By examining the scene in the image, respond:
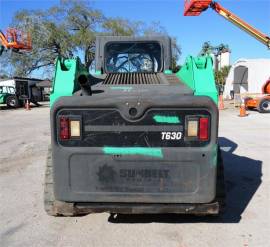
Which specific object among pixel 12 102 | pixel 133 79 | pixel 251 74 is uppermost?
pixel 133 79

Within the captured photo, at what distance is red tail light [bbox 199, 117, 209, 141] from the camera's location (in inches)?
141

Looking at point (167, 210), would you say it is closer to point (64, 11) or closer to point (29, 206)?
point (29, 206)

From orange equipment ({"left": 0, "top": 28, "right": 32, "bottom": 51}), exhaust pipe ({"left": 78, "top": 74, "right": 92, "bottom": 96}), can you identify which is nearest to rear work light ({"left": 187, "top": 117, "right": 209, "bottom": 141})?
exhaust pipe ({"left": 78, "top": 74, "right": 92, "bottom": 96})

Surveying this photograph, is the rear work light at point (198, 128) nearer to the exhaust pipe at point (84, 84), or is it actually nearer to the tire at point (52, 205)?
the exhaust pipe at point (84, 84)

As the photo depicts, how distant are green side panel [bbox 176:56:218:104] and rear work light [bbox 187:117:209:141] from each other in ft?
0.80

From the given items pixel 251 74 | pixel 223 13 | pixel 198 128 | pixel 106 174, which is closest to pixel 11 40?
pixel 223 13

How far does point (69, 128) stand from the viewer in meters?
3.65

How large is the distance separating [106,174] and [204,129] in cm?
106

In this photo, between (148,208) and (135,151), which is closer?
(135,151)

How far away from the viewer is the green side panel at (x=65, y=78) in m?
3.83

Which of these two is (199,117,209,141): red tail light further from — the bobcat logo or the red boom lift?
the red boom lift

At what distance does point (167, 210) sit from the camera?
379cm

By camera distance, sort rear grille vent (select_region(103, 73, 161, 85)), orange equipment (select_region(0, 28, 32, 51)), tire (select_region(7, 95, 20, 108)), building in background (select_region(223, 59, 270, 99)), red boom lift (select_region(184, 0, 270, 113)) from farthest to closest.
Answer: building in background (select_region(223, 59, 270, 99)) < tire (select_region(7, 95, 20, 108)) < orange equipment (select_region(0, 28, 32, 51)) < red boom lift (select_region(184, 0, 270, 113)) < rear grille vent (select_region(103, 73, 161, 85))

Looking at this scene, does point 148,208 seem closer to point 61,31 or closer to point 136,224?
point 136,224
